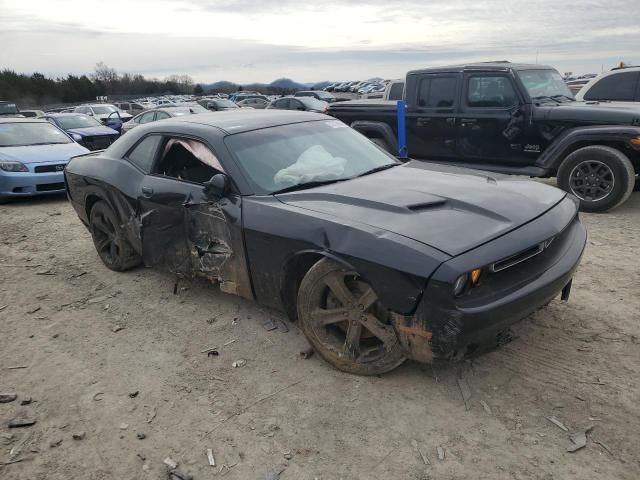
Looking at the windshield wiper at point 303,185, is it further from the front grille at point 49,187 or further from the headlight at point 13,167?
the headlight at point 13,167

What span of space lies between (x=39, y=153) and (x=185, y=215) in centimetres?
653

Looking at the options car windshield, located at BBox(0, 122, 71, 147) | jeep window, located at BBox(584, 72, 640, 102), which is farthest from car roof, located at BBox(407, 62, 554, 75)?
car windshield, located at BBox(0, 122, 71, 147)

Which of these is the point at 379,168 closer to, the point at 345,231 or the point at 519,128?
the point at 345,231

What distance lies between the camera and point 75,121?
1440 cm

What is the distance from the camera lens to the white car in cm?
854

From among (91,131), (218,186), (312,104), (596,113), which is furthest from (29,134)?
(312,104)

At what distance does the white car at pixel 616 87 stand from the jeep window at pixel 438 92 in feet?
8.10

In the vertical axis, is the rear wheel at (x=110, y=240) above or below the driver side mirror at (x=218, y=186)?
below

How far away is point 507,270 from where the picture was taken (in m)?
2.82

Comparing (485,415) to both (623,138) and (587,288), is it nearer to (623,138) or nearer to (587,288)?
(587,288)

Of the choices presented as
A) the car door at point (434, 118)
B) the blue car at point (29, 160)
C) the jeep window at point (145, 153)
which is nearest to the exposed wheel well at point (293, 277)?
the jeep window at point (145, 153)

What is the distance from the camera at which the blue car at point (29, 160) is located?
856 centimetres

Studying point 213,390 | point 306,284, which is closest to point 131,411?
point 213,390

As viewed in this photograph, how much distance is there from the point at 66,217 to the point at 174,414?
5.94 m
